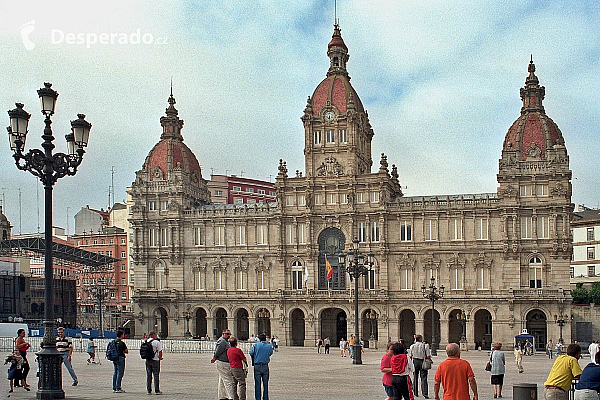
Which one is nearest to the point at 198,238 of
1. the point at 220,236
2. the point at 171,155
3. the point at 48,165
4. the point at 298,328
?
the point at 220,236

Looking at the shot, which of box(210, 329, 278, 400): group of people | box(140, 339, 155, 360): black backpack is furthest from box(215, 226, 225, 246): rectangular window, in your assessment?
box(210, 329, 278, 400): group of people

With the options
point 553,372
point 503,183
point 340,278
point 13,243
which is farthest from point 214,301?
point 553,372

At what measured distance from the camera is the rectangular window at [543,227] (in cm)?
8044

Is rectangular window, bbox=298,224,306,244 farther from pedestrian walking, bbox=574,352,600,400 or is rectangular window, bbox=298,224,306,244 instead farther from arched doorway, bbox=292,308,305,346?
pedestrian walking, bbox=574,352,600,400

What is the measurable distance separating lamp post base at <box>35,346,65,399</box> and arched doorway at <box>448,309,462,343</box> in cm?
6353

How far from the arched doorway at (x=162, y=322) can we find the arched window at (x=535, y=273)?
40.4 metres

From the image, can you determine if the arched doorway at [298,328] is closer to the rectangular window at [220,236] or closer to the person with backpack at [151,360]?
the rectangular window at [220,236]

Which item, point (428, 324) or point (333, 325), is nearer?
point (428, 324)

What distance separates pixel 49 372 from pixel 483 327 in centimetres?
6547

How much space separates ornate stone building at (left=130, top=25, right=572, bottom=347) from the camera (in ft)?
266

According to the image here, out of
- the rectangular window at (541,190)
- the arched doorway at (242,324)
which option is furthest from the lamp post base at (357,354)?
the arched doorway at (242,324)

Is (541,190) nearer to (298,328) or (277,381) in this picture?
(298,328)

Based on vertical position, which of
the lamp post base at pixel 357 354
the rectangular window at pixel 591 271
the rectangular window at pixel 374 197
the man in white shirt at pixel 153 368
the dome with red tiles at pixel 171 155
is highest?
the dome with red tiles at pixel 171 155

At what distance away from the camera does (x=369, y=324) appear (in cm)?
8756
